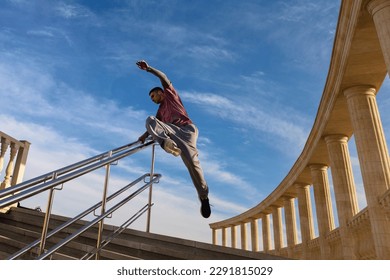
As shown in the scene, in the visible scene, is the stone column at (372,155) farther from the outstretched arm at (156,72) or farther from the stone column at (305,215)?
the stone column at (305,215)

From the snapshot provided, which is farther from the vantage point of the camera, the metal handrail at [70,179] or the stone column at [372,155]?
the stone column at [372,155]

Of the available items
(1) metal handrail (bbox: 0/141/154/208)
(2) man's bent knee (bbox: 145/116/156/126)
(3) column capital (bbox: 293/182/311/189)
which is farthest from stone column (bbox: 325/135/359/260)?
(1) metal handrail (bbox: 0/141/154/208)

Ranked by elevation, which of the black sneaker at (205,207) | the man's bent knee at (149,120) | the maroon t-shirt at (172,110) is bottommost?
the black sneaker at (205,207)

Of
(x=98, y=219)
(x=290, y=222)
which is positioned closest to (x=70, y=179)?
(x=98, y=219)

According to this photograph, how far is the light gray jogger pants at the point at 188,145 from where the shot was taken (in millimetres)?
4699

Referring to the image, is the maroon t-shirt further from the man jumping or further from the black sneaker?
the black sneaker

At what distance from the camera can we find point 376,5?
9219mm

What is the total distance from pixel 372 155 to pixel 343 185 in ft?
14.4

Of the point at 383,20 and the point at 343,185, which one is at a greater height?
the point at 383,20

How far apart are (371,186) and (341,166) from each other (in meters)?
4.66

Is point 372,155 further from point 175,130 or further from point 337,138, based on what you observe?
point 175,130

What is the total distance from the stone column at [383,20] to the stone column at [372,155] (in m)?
4.19

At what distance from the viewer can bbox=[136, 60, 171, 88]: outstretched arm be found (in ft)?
16.5

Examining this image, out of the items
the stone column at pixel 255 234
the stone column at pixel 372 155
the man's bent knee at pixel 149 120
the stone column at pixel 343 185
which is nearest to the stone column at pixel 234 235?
the stone column at pixel 255 234
